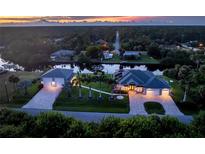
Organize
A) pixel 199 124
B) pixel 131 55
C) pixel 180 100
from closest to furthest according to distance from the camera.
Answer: pixel 199 124 → pixel 180 100 → pixel 131 55

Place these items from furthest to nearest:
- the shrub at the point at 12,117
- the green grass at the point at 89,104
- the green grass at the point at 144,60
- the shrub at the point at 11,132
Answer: the green grass at the point at 144,60
the green grass at the point at 89,104
the shrub at the point at 12,117
the shrub at the point at 11,132

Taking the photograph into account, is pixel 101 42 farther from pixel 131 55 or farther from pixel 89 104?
pixel 89 104

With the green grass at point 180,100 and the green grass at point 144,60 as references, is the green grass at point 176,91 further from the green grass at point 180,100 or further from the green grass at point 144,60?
the green grass at point 144,60

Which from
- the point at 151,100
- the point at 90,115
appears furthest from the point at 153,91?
the point at 90,115

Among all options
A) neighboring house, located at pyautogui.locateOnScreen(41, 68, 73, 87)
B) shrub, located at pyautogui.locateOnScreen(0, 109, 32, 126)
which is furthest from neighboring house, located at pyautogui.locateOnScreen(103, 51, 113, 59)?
shrub, located at pyautogui.locateOnScreen(0, 109, 32, 126)

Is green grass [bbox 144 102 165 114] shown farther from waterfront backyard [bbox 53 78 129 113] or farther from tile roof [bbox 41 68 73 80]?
tile roof [bbox 41 68 73 80]

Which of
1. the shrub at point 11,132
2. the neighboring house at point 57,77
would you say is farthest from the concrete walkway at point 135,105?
the shrub at point 11,132
